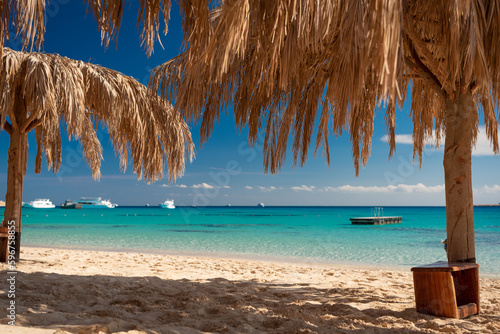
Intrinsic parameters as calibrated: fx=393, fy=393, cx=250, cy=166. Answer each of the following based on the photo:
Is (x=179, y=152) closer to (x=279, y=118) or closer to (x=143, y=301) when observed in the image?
(x=279, y=118)

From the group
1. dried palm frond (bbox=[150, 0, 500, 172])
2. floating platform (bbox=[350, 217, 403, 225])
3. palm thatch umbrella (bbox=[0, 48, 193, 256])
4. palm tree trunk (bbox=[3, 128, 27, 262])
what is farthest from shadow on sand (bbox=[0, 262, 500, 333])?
floating platform (bbox=[350, 217, 403, 225])

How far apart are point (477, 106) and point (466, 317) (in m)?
2.37

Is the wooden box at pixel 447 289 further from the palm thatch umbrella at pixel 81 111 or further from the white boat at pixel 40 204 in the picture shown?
the white boat at pixel 40 204

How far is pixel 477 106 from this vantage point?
4.35 meters

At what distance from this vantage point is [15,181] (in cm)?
533

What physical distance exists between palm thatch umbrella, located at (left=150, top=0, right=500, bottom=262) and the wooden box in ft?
0.64

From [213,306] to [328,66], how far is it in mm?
2355

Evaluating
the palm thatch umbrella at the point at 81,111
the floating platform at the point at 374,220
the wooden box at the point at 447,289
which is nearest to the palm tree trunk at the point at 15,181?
the palm thatch umbrella at the point at 81,111

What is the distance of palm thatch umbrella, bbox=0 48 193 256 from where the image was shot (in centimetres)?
462

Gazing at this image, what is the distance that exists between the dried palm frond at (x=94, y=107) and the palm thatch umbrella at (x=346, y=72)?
4.04 ft

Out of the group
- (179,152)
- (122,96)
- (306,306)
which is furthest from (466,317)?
(122,96)

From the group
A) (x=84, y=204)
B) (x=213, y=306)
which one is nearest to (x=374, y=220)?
(x=213, y=306)

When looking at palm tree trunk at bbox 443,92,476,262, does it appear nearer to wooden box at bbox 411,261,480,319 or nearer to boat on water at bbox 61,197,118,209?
wooden box at bbox 411,261,480,319

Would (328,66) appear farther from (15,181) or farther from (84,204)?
(84,204)
